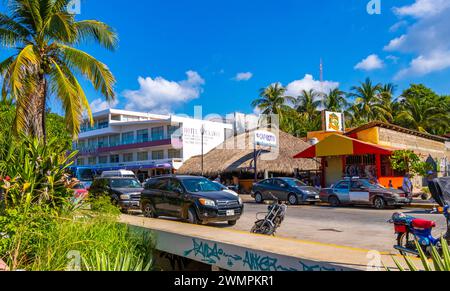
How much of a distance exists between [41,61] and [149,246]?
367 inches

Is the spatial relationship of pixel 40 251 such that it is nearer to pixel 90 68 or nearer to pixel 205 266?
pixel 205 266

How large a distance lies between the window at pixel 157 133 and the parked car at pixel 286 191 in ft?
92.6

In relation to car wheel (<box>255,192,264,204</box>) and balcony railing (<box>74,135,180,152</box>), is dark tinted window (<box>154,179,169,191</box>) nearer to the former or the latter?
car wheel (<box>255,192,264,204</box>)

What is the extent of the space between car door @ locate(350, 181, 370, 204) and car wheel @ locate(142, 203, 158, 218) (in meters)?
9.89

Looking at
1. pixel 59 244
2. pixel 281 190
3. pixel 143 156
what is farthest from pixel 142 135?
pixel 59 244

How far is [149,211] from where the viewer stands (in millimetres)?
13688

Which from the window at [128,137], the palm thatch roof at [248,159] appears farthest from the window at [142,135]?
the palm thatch roof at [248,159]

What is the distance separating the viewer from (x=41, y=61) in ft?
44.5

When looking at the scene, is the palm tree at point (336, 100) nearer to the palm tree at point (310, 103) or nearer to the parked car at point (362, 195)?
the palm tree at point (310, 103)

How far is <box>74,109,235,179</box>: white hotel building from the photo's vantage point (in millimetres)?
48312

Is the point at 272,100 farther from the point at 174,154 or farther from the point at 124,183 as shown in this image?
the point at 124,183

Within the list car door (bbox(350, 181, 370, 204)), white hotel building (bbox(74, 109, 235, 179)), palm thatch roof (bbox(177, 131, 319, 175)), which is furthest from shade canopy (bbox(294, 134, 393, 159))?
white hotel building (bbox(74, 109, 235, 179))

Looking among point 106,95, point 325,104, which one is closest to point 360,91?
point 325,104

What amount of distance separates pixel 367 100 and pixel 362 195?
105ft
